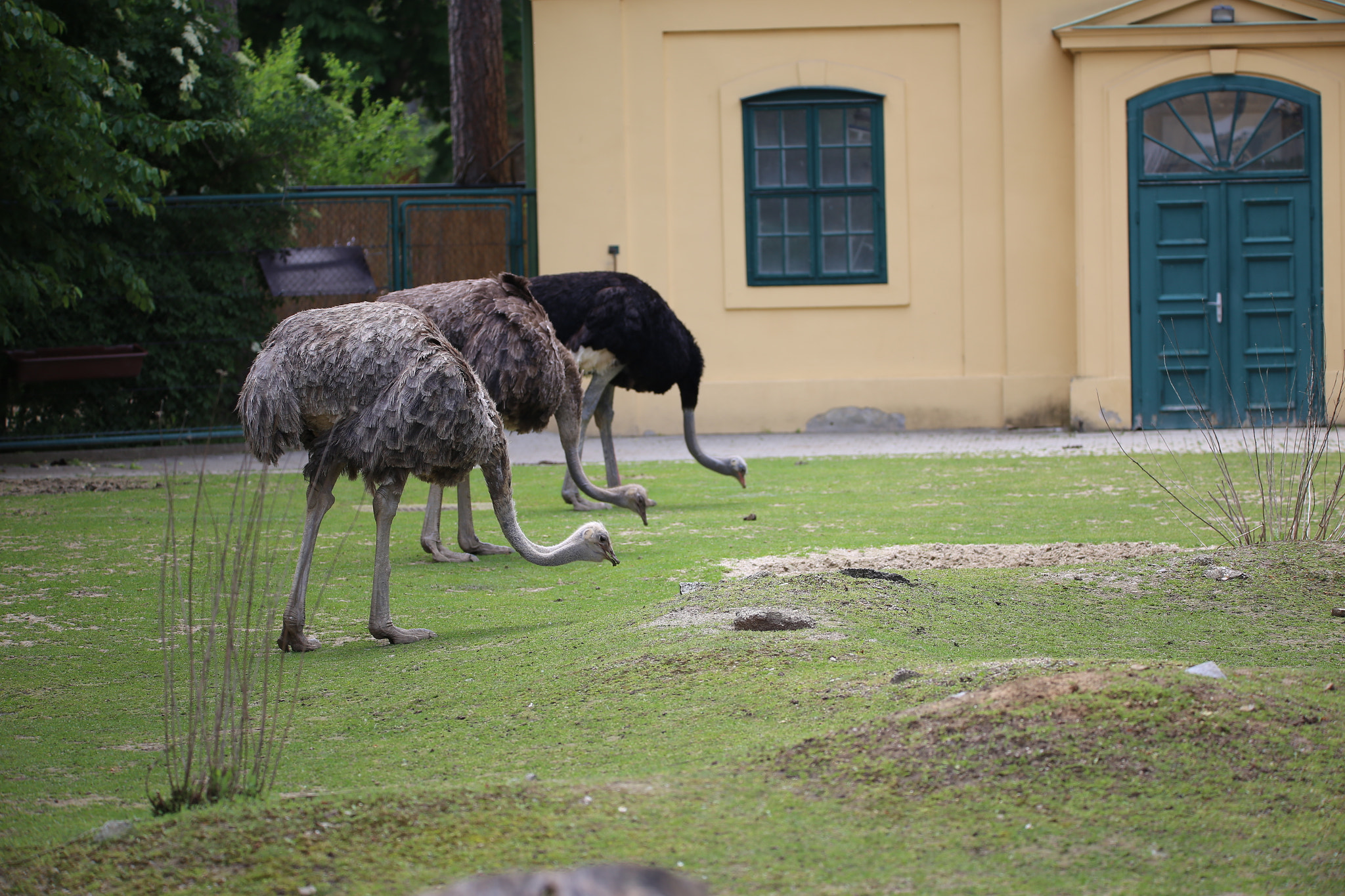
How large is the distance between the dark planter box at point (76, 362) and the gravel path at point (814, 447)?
94cm

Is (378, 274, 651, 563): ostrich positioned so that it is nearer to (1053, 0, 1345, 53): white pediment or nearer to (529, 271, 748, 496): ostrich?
(529, 271, 748, 496): ostrich

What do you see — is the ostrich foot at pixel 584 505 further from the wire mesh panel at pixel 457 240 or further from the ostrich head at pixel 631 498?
the wire mesh panel at pixel 457 240

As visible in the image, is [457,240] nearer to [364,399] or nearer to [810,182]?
[810,182]

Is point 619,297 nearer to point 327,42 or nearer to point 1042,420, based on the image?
point 1042,420

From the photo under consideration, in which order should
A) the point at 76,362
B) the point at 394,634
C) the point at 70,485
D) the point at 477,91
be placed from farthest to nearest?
the point at 477,91 < the point at 76,362 < the point at 70,485 < the point at 394,634

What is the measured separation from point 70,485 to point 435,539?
5613mm

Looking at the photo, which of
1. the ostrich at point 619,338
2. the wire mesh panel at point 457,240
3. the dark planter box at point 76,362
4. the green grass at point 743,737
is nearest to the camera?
the green grass at point 743,737

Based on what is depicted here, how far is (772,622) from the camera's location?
5.61m

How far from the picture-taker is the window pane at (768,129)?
1619cm

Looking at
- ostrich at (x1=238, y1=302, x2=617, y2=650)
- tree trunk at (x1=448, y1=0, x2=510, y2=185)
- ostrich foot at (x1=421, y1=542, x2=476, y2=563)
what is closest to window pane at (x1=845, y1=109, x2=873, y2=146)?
tree trunk at (x1=448, y1=0, x2=510, y2=185)

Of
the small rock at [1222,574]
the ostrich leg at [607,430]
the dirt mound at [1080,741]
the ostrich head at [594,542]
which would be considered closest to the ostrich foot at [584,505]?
the ostrich leg at [607,430]

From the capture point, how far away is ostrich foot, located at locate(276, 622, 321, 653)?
19.7ft

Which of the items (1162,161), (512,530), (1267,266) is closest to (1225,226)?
(1267,266)

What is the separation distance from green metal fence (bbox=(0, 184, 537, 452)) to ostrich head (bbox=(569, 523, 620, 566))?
9008 millimetres
